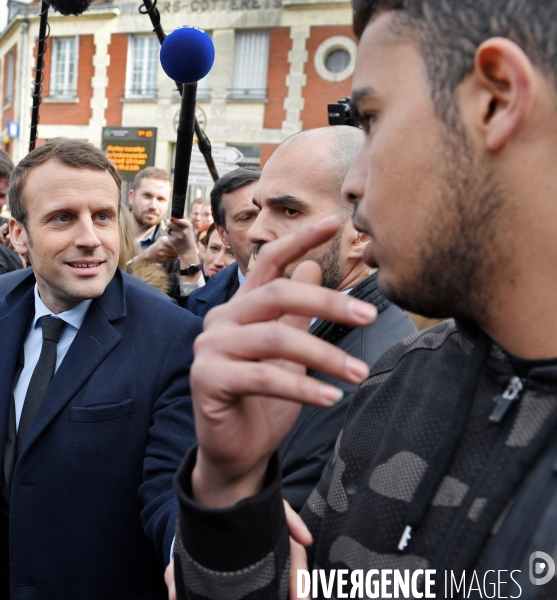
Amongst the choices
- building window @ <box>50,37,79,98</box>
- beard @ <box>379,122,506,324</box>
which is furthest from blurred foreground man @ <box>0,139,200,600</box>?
building window @ <box>50,37,79,98</box>

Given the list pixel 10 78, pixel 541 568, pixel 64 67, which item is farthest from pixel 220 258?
pixel 10 78

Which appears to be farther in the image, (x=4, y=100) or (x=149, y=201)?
(x=4, y=100)

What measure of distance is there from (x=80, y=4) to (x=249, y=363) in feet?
7.54

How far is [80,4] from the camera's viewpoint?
98.5 inches

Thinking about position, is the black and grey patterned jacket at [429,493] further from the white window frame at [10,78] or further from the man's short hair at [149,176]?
the white window frame at [10,78]

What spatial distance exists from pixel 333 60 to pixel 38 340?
14.9m

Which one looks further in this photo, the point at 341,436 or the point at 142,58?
the point at 142,58

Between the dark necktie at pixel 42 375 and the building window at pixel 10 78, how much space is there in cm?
2083

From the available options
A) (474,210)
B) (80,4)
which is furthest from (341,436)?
(80,4)

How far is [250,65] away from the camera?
16.1 metres

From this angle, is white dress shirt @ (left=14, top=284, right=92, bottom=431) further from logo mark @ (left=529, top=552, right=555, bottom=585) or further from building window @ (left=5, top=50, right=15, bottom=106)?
building window @ (left=5, top=50, right=15, bottom=106)

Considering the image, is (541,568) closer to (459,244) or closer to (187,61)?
(459,244)

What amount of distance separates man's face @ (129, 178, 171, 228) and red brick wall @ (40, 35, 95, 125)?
1325cm

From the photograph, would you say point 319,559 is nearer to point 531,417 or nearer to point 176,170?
point 531,417
